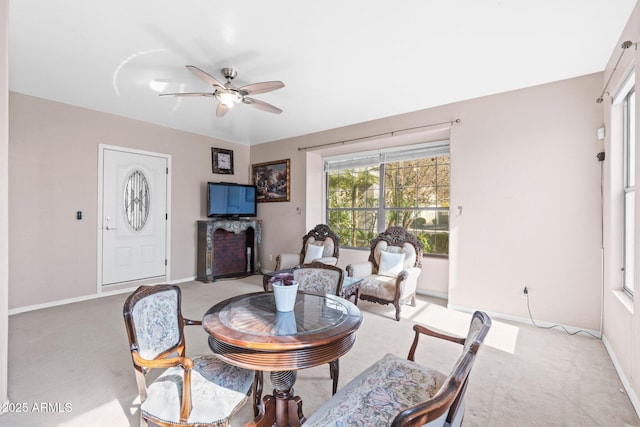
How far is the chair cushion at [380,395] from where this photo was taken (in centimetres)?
120

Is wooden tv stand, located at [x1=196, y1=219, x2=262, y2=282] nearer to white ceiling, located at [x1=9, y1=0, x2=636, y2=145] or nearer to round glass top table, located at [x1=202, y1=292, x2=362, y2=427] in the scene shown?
white ceiling, located at [x1=9, y1=0, x2=636, y2=145]

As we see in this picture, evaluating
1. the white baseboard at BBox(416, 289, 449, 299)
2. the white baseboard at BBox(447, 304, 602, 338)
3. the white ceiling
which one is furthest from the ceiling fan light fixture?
the white baseboard at BBox(416, 289, 449, 299)

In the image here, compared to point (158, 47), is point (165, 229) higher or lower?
lower

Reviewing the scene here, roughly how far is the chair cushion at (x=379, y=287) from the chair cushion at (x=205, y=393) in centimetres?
232

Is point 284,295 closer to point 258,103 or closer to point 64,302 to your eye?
point 258,103

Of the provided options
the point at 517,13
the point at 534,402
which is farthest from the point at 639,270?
the point at 517,13

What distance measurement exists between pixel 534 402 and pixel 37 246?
212 inches

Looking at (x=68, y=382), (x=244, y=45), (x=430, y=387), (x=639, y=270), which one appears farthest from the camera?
(x=244, y=45)

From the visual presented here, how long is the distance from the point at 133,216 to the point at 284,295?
4.08 meters

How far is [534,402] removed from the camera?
1.98 m

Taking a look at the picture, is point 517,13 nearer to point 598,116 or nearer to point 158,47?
point 598,116

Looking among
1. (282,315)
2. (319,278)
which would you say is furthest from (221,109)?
(282,315)

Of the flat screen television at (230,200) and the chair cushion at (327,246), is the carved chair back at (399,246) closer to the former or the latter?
the chair cushion at (327,246)

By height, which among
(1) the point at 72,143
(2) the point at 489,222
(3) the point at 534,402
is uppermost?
(1) the point at 72,143
